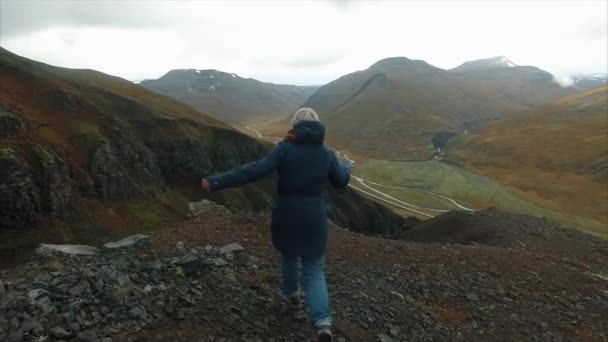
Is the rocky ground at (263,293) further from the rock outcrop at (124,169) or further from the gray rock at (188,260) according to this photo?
the rock outcrop at (124,169)

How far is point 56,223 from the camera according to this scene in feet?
164

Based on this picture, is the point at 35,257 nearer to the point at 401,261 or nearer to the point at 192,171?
the point at 401,261

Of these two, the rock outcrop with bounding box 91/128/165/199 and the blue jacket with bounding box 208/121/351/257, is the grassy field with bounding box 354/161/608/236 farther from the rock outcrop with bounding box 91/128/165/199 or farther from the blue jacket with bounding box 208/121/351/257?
the blue jacket with bounding box 208/121/351/257

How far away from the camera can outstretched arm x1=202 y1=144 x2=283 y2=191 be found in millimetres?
8188

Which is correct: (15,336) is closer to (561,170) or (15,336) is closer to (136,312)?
(136,312)

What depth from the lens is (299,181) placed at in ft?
27.3

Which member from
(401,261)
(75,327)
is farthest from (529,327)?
(75,327)

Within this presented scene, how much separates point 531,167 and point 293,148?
191119 millimetres

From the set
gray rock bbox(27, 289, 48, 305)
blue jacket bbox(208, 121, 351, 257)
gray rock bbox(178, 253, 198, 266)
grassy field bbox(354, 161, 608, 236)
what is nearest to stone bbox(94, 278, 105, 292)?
gray rock bbox(27, 289, 48, 305)

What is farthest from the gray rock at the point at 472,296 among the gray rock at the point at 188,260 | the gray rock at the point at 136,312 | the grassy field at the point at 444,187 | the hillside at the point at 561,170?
the hillside at the point at 561,170

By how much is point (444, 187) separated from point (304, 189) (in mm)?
136487

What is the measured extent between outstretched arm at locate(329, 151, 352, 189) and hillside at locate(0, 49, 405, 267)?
45.3 metres

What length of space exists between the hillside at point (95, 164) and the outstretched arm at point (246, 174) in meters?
44.4

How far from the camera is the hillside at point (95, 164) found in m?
48.5
